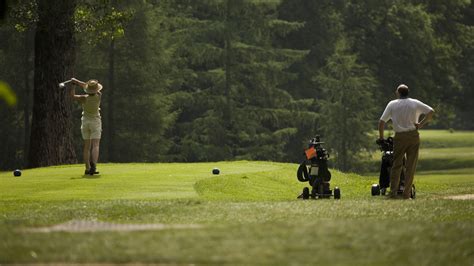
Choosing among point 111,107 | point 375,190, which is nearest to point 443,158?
point 111,107

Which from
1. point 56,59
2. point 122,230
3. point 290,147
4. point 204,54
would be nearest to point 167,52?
point 204,54

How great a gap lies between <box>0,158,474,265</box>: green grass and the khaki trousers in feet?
4.90

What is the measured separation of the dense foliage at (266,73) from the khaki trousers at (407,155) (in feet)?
135

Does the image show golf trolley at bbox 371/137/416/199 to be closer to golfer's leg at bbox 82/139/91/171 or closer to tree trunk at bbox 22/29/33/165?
golfer's leg at bbox 82/139/91/171

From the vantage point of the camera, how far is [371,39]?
256 feet

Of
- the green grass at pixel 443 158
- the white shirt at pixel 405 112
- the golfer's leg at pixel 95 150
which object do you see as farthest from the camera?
the green grass at pixel 443 158

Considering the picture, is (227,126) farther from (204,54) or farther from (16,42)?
(16,42)

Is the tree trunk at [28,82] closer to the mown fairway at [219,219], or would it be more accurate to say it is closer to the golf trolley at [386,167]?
the mown fairway at [219,219]

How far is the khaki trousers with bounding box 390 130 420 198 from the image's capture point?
2261cm

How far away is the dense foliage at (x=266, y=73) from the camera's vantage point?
64.6 m

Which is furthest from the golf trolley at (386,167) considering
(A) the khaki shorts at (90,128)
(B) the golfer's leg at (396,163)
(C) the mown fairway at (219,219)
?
(A) the khaki shorts at (90,128)

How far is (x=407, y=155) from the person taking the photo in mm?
22938

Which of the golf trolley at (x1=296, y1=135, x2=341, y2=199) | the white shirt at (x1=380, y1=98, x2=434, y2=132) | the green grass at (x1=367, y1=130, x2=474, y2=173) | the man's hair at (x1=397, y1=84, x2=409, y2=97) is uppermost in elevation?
the man's hair at (x1=397, y1=84, x2=409, y2=97)

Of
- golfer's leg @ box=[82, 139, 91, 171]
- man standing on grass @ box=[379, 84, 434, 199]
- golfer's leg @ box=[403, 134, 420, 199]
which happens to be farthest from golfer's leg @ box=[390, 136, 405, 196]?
golfer's leg @ box=[82, 139, 91, 171]
